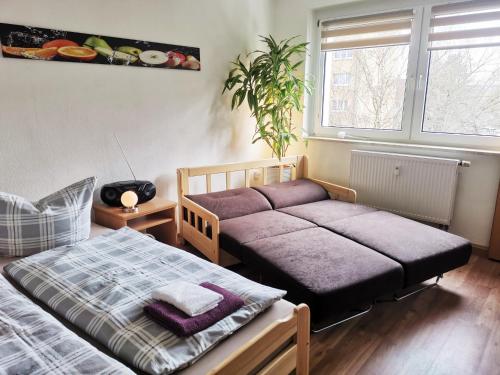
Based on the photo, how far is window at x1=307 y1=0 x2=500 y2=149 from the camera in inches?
112

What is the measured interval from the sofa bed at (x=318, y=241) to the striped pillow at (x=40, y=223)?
0.90 meters

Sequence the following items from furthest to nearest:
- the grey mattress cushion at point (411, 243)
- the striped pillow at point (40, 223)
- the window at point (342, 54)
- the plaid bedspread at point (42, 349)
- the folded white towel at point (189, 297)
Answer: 1. the window at point (342, 54)
2. the grey mattress cushion at point (411, 243)
3. the striped pillow at point (40, 223)
4. the folded white towel at point (189, 297)
5. the plaid bedspread at point (42, 349)

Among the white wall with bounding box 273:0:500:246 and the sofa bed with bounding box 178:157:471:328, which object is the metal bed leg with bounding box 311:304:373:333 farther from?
the white wall with bounding box 273:0:500:246

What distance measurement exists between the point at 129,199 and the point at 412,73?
2.55 m

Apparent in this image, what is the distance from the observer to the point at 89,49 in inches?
100

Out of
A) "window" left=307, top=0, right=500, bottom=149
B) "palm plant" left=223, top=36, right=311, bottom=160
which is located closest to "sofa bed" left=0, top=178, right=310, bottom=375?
"palm plant" left=223, top=36, right=311, bottom=160

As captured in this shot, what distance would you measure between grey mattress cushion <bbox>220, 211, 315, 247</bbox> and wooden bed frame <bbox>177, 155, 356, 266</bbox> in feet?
0.35

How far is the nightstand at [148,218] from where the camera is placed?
251 cm

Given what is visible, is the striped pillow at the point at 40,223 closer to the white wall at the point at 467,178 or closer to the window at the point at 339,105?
the white wall at the point at 467,178

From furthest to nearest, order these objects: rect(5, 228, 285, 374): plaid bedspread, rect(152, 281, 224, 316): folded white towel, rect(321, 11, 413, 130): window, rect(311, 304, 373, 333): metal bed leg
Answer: rect(321, 11, 413, 130): window
rect(311, 304, 373, 333): metal bed leg
rect(152, 281, 224, 316): folded white towel
rect(5, 228, 285, 374): plaid bedspread

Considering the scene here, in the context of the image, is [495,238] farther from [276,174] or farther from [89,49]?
[89,49]

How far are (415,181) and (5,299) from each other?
9.58 feet

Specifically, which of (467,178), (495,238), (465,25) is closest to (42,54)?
(465,25)

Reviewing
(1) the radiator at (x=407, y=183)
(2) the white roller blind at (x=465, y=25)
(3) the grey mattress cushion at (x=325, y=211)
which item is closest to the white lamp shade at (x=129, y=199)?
(3) the grey mattress cushion at (x=325, y=211)
